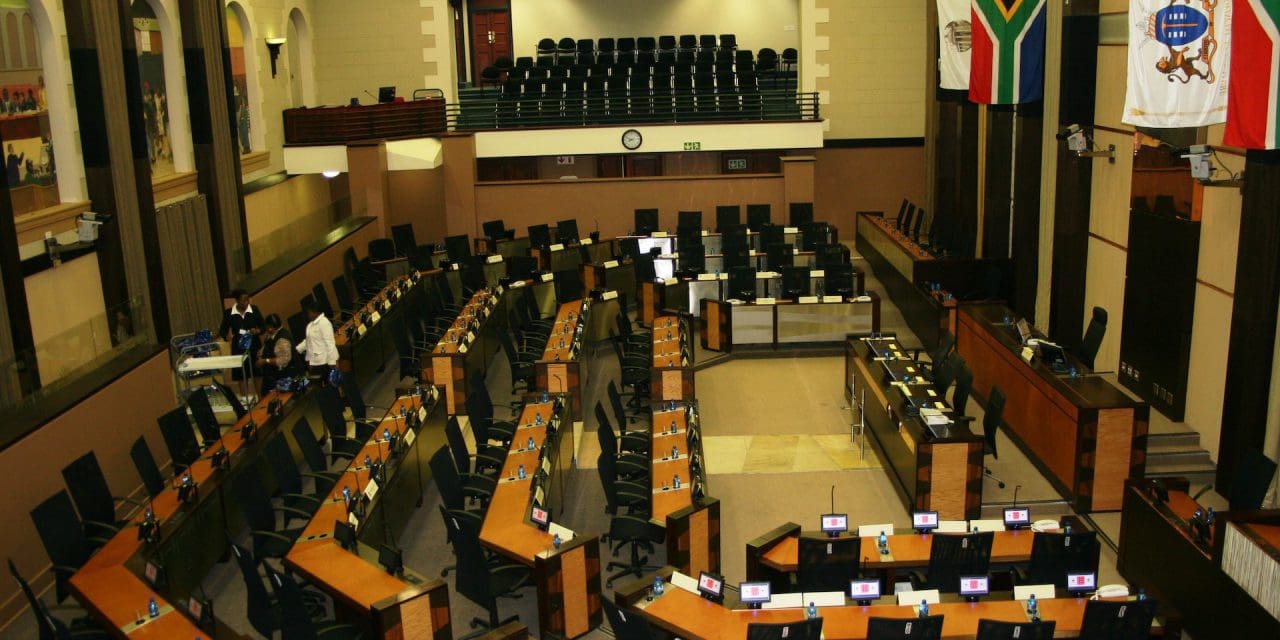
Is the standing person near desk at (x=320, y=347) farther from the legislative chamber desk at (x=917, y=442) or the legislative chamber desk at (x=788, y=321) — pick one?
the legislative chamber desk at (x=917, y=442)

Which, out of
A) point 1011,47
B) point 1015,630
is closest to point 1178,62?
point 1015,630

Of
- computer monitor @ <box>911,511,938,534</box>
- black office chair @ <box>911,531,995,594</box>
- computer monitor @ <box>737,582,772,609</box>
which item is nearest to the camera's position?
computer monitor @ <box>737,582,772,609</box>

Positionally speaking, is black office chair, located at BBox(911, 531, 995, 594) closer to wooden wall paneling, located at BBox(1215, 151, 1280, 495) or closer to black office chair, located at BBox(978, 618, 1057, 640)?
black office chair, located at BBox(978, 618, 1057, 640)

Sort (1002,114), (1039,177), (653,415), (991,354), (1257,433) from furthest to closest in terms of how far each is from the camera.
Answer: (1002,114) → (1039,177) → (991,354) → (653,415) → (1257,433)

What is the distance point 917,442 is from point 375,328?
7620mm

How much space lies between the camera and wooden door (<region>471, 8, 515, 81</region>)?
2502 cm

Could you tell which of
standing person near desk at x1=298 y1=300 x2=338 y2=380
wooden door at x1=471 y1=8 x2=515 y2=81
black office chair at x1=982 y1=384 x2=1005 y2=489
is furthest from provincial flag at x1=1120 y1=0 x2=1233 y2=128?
wooden door at x1=471 y1=8 x2=515 y2=81

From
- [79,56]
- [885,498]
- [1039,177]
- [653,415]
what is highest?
[79,56]

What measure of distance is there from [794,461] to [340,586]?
534 centimetres

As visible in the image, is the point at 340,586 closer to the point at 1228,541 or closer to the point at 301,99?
the point at 1228,541

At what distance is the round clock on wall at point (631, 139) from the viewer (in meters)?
21.5

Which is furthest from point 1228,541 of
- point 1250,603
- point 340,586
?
point 340,586

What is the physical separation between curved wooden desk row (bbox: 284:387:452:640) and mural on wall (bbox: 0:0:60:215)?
5.10 metres

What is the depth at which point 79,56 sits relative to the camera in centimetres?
1307
